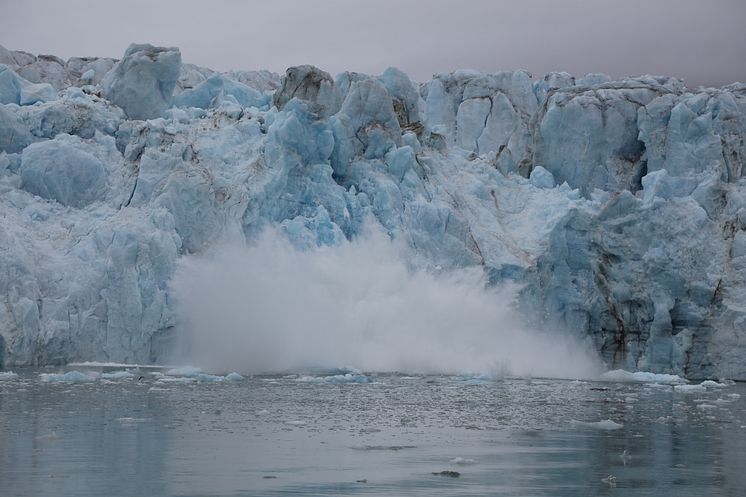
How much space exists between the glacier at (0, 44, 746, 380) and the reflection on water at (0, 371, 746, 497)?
12.6 feet

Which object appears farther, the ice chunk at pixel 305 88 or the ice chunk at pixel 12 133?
the ice chunk at pixel 305 88

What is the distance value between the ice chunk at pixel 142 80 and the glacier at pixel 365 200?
0.05m

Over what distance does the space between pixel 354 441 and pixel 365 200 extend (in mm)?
13497

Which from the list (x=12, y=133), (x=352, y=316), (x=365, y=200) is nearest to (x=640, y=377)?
(x=352, y=316)

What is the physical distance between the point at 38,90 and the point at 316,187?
7.09m

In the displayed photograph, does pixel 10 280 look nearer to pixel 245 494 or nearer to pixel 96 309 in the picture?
pixel 96 309

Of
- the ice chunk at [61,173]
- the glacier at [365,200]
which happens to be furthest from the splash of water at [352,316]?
the ice chunk at [61,173]

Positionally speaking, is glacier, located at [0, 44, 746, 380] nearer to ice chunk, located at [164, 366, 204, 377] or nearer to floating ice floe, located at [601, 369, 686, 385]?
floating ice floe, located at [601, 369, 686, 385]

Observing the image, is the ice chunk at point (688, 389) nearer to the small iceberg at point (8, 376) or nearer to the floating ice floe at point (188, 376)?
the floating ice floe at point (188, 376)

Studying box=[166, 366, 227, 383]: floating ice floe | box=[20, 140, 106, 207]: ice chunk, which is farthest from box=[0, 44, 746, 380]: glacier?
box=[166, 366, 227, 383]: floating ice floe

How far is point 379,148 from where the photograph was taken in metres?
25.0

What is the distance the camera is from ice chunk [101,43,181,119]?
1005 inches

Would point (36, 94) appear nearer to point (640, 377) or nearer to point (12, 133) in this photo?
point (12, 133)

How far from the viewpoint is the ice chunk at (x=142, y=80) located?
83.7ft
